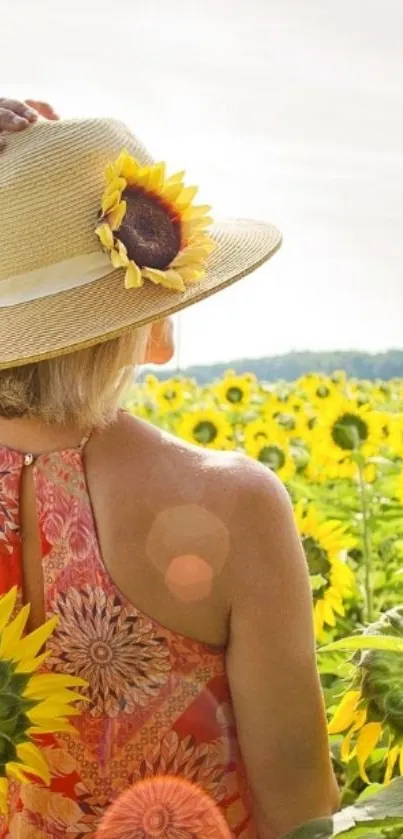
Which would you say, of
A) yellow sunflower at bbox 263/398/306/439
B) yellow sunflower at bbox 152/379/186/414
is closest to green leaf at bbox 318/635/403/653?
yellow sunflower at bbox 263/398/306/439

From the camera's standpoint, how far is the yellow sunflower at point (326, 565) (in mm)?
2047

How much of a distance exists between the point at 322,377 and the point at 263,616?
4253 millimetres

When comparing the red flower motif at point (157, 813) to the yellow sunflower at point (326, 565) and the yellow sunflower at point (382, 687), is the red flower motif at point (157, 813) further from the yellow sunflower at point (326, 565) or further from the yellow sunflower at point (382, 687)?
the yellow sunflower at point (326, 565)

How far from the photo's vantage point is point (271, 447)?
3166mm

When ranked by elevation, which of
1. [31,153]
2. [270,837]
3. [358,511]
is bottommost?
[358,511]

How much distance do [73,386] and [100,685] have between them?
0.83 feet

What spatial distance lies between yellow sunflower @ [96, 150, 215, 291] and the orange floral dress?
176 millimetres

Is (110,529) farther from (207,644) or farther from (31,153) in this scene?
(31,153)

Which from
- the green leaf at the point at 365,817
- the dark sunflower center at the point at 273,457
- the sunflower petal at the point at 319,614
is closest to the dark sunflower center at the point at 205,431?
the dark sunflower center at the point at 273,457

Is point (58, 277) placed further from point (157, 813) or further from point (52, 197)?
point (157, 813)

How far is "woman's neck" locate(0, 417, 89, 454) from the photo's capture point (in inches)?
45.3

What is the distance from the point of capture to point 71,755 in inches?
44.8

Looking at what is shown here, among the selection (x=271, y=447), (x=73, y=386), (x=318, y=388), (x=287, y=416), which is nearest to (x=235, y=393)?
(x=318, y=388)

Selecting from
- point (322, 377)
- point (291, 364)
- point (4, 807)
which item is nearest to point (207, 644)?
point (4, 807)
